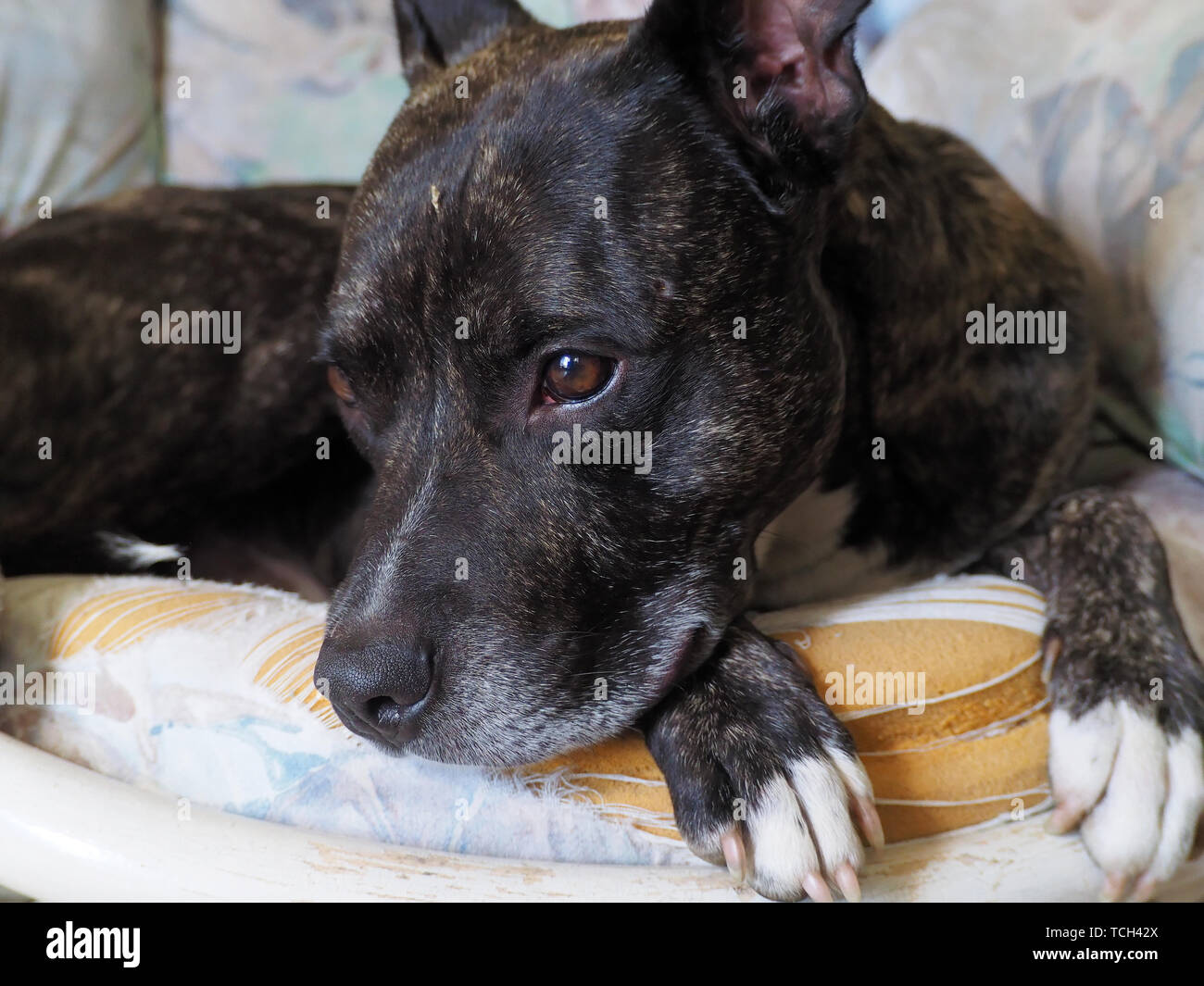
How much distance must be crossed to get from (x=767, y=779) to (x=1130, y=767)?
503mm

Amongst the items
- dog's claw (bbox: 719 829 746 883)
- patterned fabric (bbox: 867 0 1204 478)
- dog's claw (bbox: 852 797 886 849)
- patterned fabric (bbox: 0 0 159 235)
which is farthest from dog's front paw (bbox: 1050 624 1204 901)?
patterned fabric (bbox: 0 0 159 235)

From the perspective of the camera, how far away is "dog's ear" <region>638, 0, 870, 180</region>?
146 centimetres

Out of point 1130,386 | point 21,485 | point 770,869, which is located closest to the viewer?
point 770,869

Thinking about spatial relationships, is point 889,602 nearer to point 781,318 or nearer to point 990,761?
point 990,761

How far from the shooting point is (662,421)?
4.73 feet

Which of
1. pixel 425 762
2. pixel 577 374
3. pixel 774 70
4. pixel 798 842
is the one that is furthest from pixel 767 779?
pixel 774 70

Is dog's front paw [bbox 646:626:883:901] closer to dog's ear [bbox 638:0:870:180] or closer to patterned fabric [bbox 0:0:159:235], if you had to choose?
dog's ear [bbox 638:0:870:180]

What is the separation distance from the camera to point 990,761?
147cm

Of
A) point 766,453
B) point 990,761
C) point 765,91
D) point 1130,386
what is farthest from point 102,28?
point 990,761

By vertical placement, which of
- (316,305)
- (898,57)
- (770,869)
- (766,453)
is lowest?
(770,869)

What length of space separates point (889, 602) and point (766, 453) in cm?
34

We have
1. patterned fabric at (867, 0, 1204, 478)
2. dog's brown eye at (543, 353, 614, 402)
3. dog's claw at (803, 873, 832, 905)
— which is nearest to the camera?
dog's claw at (803, 873, 832, 905)

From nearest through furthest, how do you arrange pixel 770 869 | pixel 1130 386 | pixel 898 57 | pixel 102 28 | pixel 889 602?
1. pixel 770 869
2. pixel 889 602
3. pixel 1130 386
4. pixel 898 57
5. pixel 102 28

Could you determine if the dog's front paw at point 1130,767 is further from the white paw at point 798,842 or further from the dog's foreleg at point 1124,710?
the white paw at point 798,842
